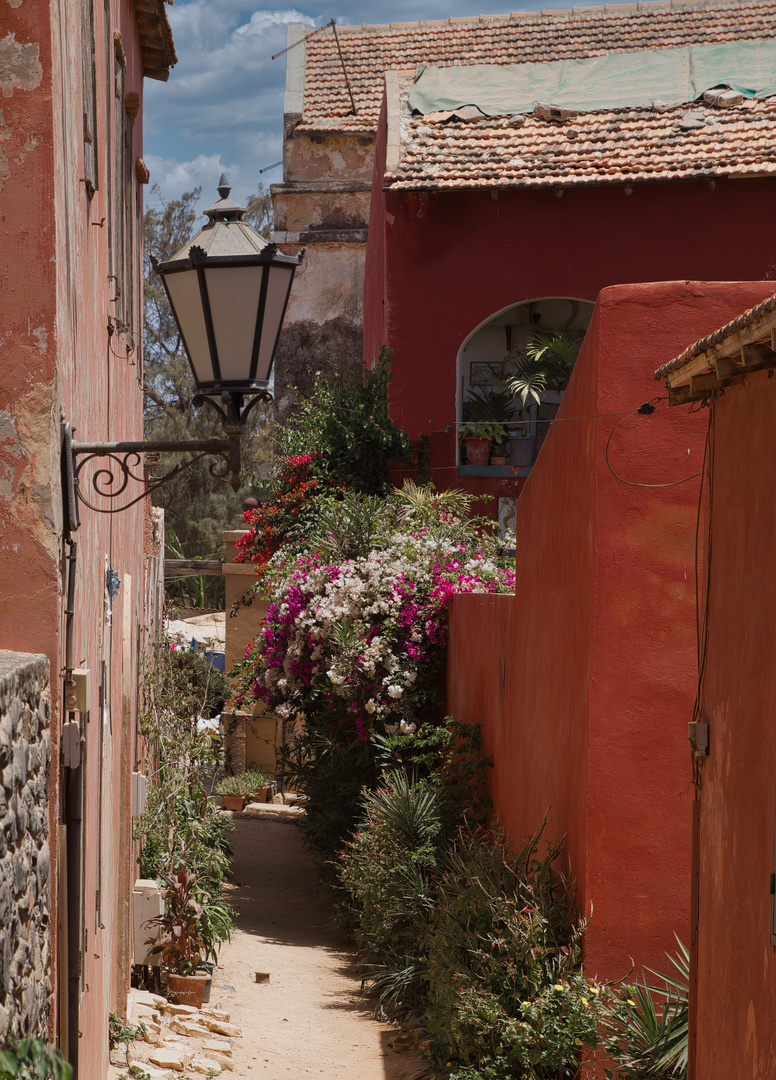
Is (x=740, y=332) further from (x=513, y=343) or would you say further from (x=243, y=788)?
(x=243, y=788)

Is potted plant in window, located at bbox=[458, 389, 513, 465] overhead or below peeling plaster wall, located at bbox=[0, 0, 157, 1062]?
overhead

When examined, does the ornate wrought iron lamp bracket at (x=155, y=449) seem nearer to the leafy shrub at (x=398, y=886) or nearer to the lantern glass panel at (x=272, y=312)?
the lantern glass panel at (x=272, y=312)

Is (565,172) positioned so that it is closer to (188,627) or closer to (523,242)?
(523,242)

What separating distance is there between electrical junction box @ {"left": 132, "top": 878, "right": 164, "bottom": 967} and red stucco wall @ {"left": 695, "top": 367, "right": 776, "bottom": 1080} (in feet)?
17.7

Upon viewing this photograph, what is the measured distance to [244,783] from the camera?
17344 mm

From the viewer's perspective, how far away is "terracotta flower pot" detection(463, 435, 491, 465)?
13766mm

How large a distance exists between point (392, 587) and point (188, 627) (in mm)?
15424

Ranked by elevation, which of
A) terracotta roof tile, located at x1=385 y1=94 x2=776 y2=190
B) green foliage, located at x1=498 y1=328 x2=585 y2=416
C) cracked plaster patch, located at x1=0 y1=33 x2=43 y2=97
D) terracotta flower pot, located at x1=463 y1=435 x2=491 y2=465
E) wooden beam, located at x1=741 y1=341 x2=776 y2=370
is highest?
terracotta roof tile, located at x1=385 y1=94 x2=776 y2=190

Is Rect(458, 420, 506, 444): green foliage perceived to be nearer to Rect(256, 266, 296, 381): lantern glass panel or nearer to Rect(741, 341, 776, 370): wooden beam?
Rect(256, 266, 296, 381): lantern glass panel

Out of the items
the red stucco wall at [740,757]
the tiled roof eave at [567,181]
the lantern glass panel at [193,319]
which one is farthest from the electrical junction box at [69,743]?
the tiled roof eave at [567,181]

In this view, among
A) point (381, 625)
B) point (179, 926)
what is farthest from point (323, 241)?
point (179, 926)

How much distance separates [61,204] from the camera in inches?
140

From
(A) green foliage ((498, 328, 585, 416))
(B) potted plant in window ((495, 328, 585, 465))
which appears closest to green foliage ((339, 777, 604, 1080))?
(B) potted plant in window ((495, 328, 585, 465))

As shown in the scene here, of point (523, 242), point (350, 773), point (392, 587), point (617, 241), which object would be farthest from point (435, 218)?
point (350, 773)
